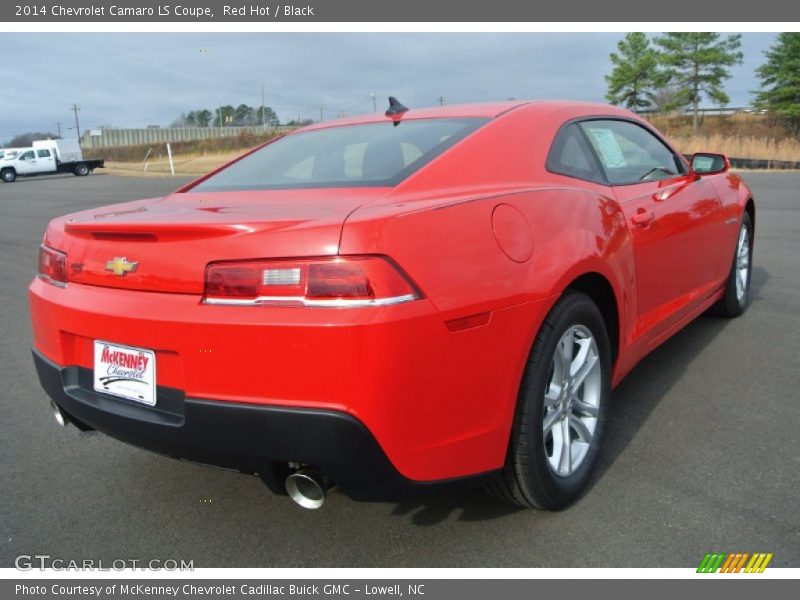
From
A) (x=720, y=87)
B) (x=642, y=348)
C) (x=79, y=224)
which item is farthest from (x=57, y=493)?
(x=720, y=87)

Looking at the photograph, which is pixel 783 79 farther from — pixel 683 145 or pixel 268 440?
pixel 268 440

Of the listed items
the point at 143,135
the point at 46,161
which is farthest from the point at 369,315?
the point at 143,135

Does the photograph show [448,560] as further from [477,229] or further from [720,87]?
[720,87]

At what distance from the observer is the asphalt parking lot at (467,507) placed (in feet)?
7.61

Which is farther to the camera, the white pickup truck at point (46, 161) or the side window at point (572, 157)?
the white pickup truck at point (46, 161)

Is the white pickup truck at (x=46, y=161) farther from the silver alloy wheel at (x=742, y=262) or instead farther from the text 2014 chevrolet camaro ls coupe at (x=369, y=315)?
the text 2014 chevrolet camaro ls coupe at (x=369, y=315)

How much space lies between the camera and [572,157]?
3.02 meters

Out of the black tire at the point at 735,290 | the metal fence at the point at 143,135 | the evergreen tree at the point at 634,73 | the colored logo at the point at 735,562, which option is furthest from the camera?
the metal fence at the point at 143,135

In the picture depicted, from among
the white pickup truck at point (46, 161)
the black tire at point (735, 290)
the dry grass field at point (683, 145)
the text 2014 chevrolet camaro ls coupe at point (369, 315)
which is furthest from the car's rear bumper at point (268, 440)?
the white pickup truck at point (46, 161)

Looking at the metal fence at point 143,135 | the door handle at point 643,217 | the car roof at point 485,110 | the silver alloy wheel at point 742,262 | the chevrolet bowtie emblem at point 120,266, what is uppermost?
A: the metal fence at point 143,135

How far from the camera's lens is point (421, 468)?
203 cm

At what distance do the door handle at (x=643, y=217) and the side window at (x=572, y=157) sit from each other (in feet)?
0.76

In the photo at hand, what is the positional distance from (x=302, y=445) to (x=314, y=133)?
1.98 m

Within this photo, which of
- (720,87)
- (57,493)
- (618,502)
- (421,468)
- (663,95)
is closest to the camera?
(421,468)
